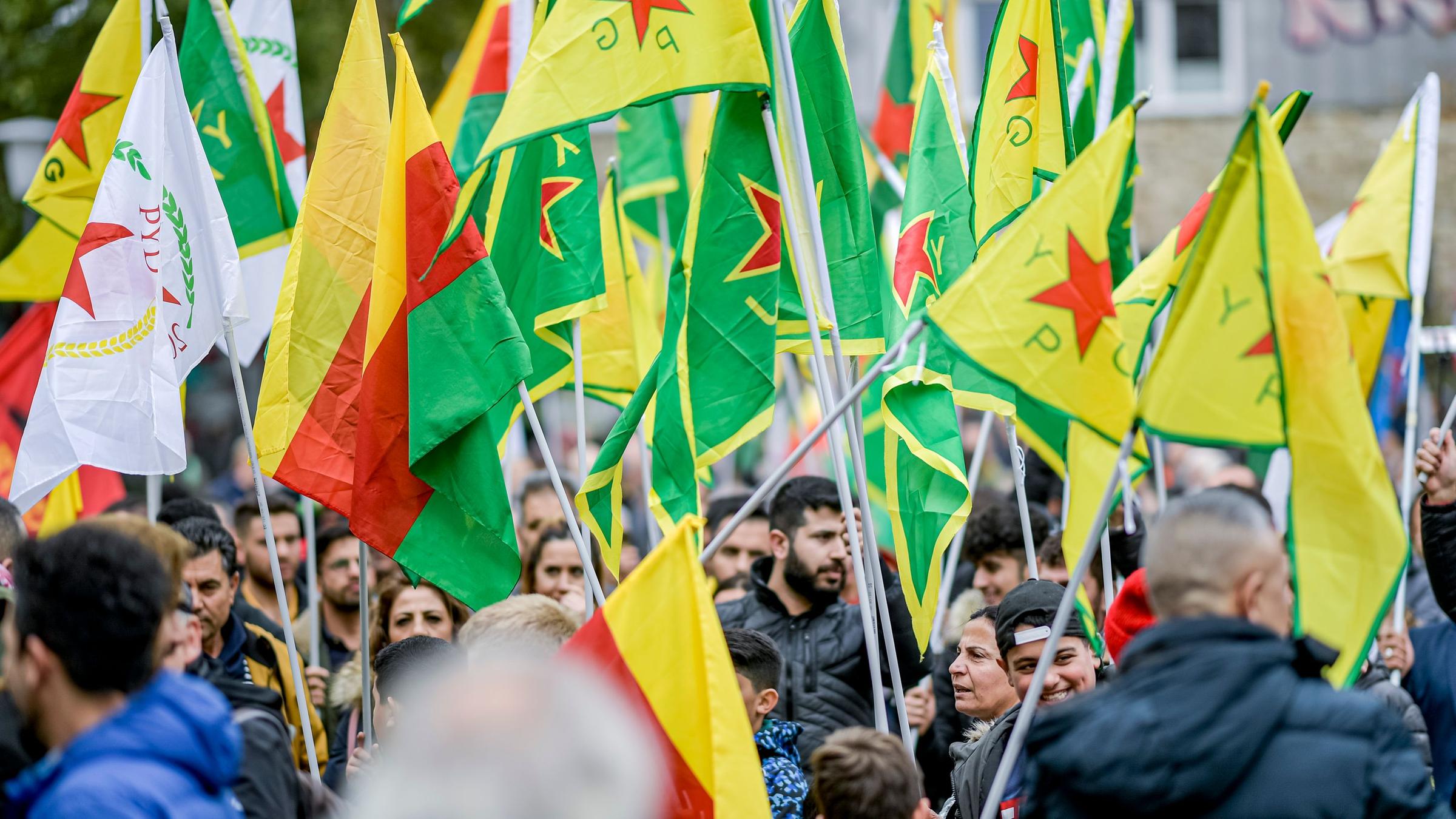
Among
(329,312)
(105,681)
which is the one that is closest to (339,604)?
(329,312)

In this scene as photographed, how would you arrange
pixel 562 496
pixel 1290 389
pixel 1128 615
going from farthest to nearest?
pixel 562 496, pixel 1128 615, pixel 1290 389

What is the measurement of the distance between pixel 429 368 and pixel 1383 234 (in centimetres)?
362

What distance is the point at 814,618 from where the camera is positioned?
232 inches

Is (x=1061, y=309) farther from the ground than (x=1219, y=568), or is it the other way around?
(x=1061, y=309)

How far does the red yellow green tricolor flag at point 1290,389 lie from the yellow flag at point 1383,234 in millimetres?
2507

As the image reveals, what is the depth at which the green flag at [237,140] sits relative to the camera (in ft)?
20.2

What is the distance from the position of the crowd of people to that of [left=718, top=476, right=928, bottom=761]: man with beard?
0.08ft

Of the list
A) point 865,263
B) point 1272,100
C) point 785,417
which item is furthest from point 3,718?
point 1272,100

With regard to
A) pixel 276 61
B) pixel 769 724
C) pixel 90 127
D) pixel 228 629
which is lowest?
pixel 769 724

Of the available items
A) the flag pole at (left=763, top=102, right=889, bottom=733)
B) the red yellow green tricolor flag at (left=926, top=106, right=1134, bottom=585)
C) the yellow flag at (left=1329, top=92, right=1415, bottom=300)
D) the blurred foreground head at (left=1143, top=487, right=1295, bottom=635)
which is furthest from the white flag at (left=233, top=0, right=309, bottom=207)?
the blurred foreground head at (left=1143, top=487, right=1295, bottom=635)

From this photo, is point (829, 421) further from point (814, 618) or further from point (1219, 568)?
point (814, 618)

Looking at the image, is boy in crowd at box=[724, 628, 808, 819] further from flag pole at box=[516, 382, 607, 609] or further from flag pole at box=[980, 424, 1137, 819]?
flag pole at box=[980, 424, 1137, 819]

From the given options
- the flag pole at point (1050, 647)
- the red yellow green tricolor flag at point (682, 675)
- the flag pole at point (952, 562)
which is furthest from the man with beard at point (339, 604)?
the flag pole at point (1050, 647)

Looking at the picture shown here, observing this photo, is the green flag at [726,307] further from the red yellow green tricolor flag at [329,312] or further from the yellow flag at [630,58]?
the red yellow green tricolor flag at [329,312]
